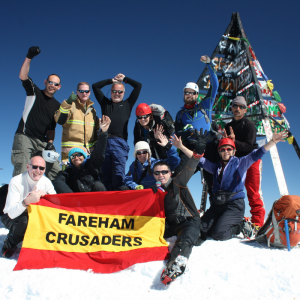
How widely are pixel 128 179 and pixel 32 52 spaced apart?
3604mm

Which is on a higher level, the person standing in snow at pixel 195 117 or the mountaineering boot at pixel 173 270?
the person standing in snow at pixel 195 117

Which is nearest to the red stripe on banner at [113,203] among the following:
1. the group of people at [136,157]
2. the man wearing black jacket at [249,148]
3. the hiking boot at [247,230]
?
the group of people at [136,157]

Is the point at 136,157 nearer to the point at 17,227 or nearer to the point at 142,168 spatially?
the point at 142,168

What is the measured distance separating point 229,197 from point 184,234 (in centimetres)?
158

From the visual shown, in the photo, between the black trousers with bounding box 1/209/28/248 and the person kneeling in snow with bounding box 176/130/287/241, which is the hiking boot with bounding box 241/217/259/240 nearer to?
the person kneeling in snow with bounding box 176/130/287/241

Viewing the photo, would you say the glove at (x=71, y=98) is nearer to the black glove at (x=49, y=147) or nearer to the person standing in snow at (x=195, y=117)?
the black glove at (x=49, y=147)

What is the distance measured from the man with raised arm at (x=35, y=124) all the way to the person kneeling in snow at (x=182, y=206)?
2.83m

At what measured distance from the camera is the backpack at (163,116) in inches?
241

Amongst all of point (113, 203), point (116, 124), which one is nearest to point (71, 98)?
point (116, 124)

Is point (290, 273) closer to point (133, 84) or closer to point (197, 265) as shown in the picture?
point (197, 265)

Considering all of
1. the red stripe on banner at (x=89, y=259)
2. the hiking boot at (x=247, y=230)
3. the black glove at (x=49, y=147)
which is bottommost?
the red stripe on banner at (x=89, y=259)

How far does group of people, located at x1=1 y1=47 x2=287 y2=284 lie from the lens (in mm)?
4195

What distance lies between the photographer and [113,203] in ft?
14.1

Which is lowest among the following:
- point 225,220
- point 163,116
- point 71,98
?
point 225,220
